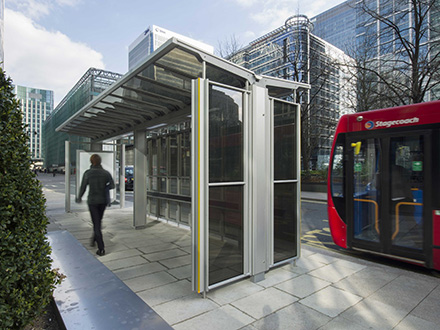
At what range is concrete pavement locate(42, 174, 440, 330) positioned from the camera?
9.61 ft

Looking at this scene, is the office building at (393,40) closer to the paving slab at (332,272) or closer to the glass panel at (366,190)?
the glass panel at (366,190)

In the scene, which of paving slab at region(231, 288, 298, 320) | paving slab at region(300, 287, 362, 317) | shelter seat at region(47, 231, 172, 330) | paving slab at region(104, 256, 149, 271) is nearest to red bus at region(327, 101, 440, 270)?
paving slab at region(300, 287, 362, 317)

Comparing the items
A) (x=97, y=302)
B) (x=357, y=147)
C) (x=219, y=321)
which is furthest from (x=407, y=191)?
(x=97, y=302)

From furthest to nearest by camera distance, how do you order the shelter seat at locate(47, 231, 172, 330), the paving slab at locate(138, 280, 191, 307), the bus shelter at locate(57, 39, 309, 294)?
the paving slab at locate(138, 280, 191, 307) → the bus shelter at locate(57, 39, 309, 294) → the shelter seat at locate(47, 231, 172, 330)

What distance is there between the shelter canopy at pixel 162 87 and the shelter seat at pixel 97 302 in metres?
2.66

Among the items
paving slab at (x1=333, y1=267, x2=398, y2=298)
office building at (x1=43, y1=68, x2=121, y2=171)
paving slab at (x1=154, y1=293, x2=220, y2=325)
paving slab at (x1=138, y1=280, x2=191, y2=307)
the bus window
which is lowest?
paving slab at (x1=333, y1=267, x2=398, y2=298)

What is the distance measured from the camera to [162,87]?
4676 mm

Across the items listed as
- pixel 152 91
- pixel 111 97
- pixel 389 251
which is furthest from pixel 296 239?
pixel 111 97

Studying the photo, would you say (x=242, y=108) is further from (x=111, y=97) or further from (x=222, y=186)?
(x=111, y=97)

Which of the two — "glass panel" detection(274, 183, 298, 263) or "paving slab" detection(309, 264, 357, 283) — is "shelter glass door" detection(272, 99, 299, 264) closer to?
"glass panel" detection(274, 183, 298, 263)

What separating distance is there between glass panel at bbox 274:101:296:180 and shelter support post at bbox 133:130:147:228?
4413 millimetres

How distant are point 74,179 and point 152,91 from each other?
7.19 m

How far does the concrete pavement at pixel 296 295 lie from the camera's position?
115 inches

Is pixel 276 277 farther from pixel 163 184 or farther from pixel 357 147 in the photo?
pixel 163 184
